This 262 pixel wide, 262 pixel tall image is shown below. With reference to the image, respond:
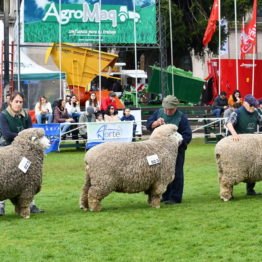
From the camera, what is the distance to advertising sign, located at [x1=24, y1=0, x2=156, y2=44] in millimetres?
27047

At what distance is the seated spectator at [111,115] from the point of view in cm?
2320

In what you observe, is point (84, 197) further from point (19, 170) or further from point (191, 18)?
point (191, 18)

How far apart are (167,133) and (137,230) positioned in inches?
103

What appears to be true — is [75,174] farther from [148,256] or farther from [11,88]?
[11,88]

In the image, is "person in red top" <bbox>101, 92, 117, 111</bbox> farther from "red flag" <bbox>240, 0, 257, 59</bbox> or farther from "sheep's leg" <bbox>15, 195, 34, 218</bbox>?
"sheep's leg" <bbox>15, 195, 34, 218</bbox>

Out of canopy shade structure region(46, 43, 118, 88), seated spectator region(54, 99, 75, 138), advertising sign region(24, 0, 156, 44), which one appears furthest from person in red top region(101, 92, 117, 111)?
canopy shade structure region(46, 43, 118, 88)

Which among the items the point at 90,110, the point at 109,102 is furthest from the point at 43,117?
the point at 109,102

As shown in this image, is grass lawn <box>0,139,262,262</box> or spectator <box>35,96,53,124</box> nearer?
grass lawn <box>0,139,262,262</box>

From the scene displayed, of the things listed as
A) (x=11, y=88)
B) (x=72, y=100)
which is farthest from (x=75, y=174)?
(x=11, y=88)

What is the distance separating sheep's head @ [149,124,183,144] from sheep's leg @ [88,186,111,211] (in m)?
1.30

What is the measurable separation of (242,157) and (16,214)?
3644mm

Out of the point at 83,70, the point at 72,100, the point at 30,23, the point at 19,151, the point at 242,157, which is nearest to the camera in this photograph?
the point at 19,151

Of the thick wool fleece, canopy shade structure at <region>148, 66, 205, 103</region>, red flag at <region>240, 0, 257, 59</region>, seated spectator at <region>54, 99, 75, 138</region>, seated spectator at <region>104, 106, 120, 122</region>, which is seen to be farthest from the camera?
canopy shade structure at <region>148, 66, 205, 103</region>

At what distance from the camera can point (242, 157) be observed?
1191 cm
